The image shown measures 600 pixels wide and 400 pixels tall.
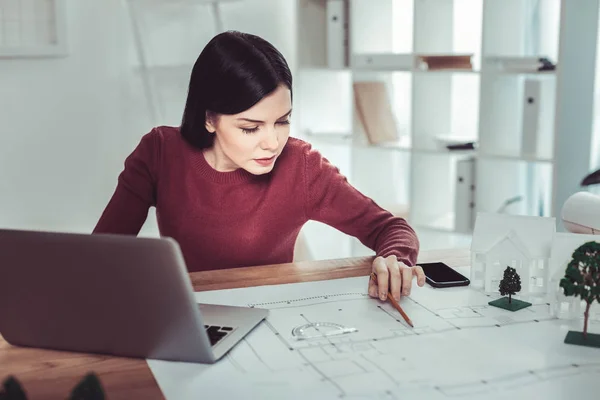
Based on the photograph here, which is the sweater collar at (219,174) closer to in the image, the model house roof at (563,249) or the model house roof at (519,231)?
the model house roof at (519,231)

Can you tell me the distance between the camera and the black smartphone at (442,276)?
1322mm

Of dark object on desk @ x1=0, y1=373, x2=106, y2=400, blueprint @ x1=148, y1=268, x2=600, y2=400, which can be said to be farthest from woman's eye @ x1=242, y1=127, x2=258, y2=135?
dark object on desk @ x1=0, y1=373, x2=106, y2=400

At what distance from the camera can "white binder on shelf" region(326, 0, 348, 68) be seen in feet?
11.0

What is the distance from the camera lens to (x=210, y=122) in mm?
1640

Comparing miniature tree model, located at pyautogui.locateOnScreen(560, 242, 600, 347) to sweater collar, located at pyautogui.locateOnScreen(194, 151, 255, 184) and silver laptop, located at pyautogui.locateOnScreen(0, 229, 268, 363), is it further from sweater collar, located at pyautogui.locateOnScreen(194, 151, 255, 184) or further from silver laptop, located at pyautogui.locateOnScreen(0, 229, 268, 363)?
sweater collar, located at pyautogui.locateOnScreen(194, 151, 255, 184)

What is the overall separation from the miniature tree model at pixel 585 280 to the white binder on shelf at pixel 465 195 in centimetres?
194

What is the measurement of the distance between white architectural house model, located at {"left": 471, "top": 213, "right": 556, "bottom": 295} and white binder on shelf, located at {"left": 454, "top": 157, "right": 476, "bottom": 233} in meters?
1.71

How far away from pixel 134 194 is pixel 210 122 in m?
0.25

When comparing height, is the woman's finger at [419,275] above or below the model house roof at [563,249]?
below

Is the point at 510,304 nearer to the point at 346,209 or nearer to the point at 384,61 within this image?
the point at 346,209

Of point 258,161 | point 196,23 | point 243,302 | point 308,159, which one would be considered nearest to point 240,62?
point 258,161

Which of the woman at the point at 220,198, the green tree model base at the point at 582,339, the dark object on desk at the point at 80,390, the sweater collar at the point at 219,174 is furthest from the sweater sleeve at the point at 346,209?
the dark object on desk at the point at 80,390

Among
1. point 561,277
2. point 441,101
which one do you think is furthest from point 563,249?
point 441,101

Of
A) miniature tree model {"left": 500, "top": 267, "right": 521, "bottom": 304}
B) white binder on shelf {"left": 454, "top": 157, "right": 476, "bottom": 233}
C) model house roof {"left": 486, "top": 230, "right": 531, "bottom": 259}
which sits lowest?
white binder on shelf {"left": 454, "top": 157, "right": 476, "bottom": 233}
